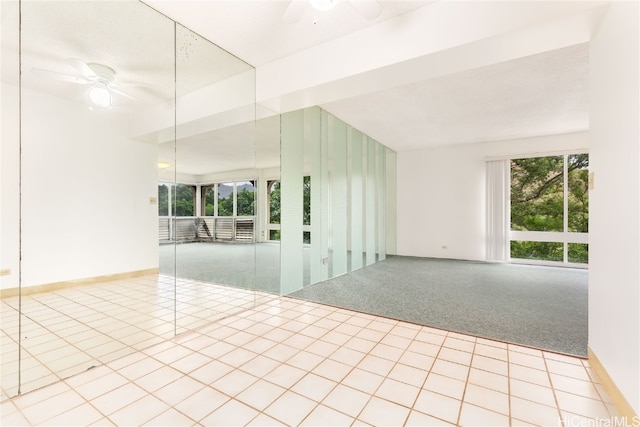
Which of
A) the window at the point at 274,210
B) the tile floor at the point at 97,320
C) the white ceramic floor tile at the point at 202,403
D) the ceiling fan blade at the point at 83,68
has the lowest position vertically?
the white ceramic floor tile at the point at 202,403

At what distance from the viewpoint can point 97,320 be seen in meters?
2.63

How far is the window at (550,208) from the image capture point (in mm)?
5605

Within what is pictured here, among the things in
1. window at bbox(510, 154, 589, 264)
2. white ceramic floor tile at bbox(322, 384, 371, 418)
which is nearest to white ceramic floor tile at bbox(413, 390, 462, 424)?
white ceramic floor tile at bbox(322, 384, 371, 418)

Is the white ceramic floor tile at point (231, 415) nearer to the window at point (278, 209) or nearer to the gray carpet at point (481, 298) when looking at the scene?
the gray carpet at point (481, 298)

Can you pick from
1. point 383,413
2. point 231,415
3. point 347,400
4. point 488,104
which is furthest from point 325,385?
point 488,104

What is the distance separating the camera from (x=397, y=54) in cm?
231

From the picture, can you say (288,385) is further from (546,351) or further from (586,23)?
(586,23)

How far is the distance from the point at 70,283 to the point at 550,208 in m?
8.19

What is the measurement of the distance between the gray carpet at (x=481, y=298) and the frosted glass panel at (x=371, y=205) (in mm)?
484

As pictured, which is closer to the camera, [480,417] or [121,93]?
[480,417]

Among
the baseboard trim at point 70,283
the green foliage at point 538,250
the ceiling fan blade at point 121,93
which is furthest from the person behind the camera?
the green foliage at point 538,250

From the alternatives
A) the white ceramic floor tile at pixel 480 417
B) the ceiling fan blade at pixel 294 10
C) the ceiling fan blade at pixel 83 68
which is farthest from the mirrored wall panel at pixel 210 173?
the white ceramic floor tile at pixel 480 417

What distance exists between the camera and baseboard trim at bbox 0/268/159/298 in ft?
6.61

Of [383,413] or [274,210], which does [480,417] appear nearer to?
[383,413]
